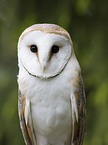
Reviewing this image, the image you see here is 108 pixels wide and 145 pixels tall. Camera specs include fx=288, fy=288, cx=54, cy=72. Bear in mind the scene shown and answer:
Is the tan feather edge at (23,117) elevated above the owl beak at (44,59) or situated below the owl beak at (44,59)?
below

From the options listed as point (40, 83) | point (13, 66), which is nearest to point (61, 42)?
point (40, 83)

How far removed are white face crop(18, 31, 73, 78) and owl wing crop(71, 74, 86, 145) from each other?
0.23 metres

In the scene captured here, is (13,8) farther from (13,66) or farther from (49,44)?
(49,44)

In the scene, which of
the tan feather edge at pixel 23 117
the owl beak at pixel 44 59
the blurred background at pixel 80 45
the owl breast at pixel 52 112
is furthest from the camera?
the blurred background at pixel 80 45

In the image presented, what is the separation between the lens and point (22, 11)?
122 inches

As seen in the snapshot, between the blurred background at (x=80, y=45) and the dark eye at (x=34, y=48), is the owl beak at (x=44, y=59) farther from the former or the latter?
the blurred background at (x=80, y=45)

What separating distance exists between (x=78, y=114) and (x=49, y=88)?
0.31m

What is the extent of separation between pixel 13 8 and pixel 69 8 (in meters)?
0.67

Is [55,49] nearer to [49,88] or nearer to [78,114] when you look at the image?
[49,88]

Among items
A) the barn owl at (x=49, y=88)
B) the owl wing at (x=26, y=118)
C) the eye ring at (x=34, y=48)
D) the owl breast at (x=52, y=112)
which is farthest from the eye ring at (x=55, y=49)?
the owl wing at (x=26, y=118)

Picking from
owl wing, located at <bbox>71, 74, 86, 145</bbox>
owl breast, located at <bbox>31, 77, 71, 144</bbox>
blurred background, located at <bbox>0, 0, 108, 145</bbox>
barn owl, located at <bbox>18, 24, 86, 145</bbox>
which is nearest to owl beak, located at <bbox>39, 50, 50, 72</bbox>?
barn owl, located at <bbox>18, 24, 86, 145</bbox>

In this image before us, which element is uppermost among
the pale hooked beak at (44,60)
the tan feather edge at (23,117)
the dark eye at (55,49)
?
the dark eye at (55,49)

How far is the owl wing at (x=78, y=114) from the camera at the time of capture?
1930 mm

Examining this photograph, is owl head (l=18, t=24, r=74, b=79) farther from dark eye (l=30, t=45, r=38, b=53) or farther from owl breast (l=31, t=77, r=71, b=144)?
owl breast (l=31, t=77, r=71, b=144)
